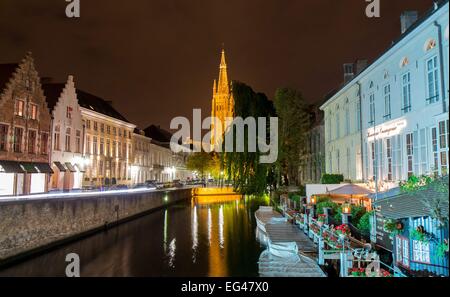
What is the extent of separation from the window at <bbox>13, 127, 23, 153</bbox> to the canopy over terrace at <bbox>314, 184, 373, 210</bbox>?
2196 centimetres

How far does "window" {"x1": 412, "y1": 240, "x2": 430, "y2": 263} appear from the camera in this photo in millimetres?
9391

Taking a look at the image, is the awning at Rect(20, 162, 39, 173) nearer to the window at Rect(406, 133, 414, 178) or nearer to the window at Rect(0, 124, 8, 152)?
the window at Rect(0, 124, 8, 152)

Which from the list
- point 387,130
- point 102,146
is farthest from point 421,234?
point 102,146

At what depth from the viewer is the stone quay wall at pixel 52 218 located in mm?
16297

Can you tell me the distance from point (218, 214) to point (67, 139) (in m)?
16.5

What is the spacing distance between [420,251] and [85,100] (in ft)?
137

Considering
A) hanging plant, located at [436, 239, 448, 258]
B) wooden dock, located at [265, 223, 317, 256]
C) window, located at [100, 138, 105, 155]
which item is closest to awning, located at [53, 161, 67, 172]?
window, located at [100, 138, 105, 155]

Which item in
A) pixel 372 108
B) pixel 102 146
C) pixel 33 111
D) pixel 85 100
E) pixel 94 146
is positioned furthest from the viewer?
pixel 102 146

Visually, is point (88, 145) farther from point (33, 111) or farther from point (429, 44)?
point (429, 44)

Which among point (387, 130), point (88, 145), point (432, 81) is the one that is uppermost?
point (432, 81)

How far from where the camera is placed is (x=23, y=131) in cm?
2839

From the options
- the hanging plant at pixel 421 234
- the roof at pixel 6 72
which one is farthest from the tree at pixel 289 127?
the hanging plant at pixel 421 234

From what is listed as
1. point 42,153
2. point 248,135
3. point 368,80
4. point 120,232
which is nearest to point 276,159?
point 248,135

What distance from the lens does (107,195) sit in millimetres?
27281
